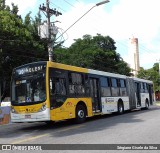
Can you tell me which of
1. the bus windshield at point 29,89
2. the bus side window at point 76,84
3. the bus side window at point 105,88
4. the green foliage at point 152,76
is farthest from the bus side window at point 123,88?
the green foliage at point 152,76

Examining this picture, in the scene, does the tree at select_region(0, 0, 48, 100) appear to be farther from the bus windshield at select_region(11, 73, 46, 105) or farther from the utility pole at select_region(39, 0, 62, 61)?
the bus windshield at select_region(11, 73, 46, 105)

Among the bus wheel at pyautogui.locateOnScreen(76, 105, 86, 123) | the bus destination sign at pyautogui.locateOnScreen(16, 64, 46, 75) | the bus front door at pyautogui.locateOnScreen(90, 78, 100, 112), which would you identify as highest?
the bus destination sign at pyautogui.locateOnScreen(16, 64, 46, 75)

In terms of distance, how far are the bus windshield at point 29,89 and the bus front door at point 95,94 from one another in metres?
4.76

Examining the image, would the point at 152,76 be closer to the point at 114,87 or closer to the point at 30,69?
the point at 114,87

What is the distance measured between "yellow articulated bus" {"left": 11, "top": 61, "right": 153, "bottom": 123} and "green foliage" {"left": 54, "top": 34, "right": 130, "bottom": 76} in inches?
1261

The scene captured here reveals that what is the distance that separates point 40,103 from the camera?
1407 centimetres

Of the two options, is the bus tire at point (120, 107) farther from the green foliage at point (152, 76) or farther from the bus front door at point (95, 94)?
the green foliage at point (152, 76)

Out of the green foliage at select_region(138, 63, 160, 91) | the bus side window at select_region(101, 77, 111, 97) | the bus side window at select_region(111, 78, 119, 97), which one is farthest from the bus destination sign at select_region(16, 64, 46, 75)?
the green foliage at select_region(138, 63, 160, 91)

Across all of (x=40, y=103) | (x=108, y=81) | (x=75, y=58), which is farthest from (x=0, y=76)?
(x=75, y=58)

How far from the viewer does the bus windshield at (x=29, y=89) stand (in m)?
14.2

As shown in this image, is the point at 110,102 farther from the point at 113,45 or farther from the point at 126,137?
the point at 113,45

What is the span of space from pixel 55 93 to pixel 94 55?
3899 centimetres

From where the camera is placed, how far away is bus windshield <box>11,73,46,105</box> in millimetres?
14250

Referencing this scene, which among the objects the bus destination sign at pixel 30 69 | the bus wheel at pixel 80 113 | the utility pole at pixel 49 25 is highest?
the utility pole at pixel 49 25
